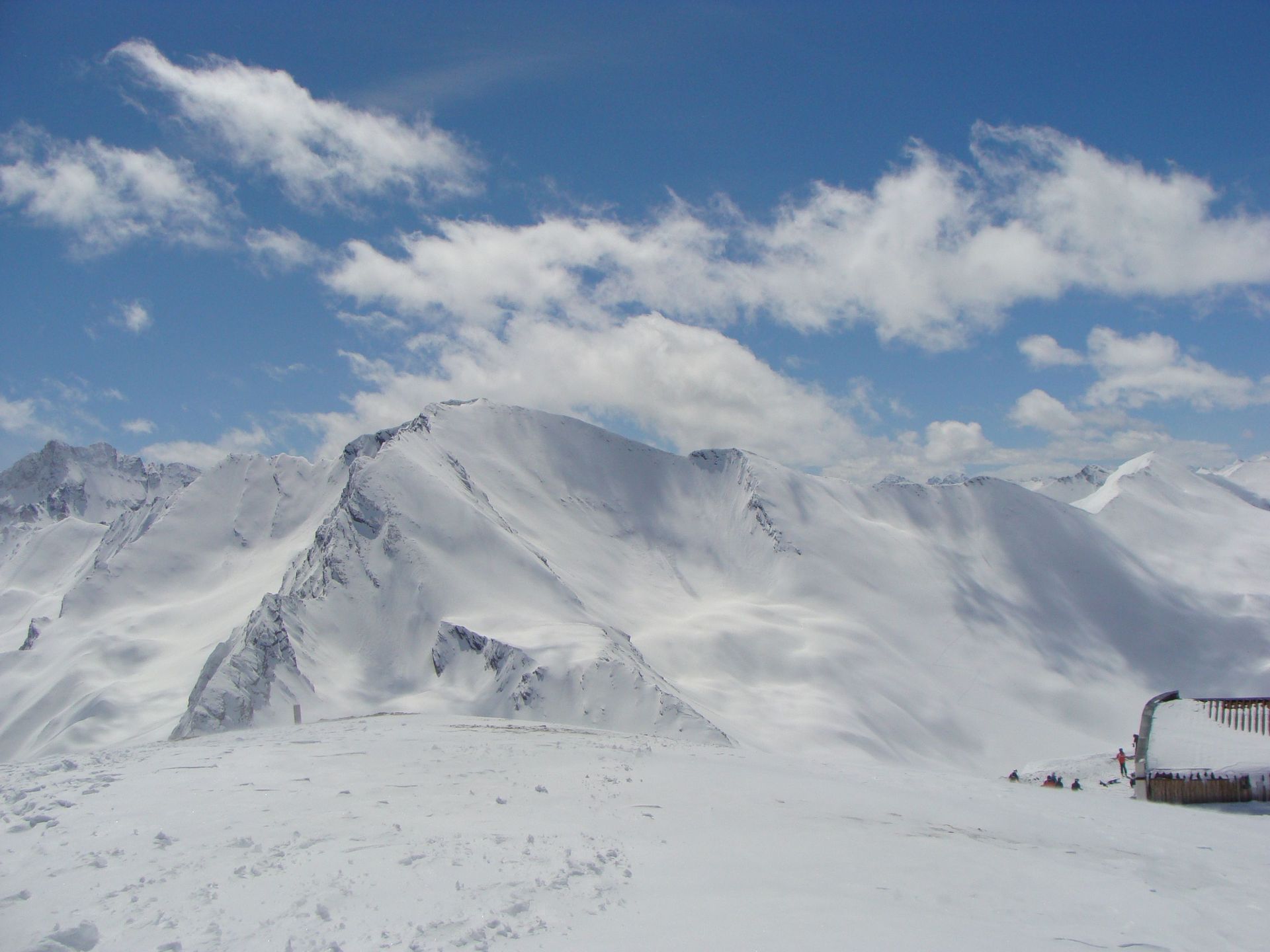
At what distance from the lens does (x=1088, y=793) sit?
21.7m

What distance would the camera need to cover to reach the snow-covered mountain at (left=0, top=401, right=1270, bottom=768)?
212 ft

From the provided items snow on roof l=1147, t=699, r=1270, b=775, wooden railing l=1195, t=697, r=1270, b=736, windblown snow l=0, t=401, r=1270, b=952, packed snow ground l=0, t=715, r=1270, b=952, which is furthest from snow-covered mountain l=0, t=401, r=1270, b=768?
packed snow ground l=0, t=715, r=1270, b=952

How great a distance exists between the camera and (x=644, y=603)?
10975cm

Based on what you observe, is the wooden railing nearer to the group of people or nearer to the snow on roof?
the snow on roof

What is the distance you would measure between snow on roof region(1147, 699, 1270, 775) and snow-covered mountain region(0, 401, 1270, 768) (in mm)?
31752

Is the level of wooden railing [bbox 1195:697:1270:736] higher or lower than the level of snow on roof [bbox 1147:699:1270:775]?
higher

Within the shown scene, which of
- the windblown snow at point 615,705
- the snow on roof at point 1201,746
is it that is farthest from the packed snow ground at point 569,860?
the snow on roof at point 1201,746

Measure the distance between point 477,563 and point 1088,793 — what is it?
2438 inches

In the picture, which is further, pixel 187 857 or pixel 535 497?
pixel 535 497

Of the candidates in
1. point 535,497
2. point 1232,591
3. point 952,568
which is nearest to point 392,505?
point 535,497

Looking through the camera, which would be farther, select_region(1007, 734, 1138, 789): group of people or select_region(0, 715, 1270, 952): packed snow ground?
select_region(1007, 734, 1138, 789): group of people

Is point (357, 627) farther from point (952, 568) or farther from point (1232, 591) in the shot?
point (1232, 591)

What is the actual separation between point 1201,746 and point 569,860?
19.5 m

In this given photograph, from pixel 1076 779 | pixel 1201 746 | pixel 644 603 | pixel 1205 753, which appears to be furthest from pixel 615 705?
pixel 644 603
